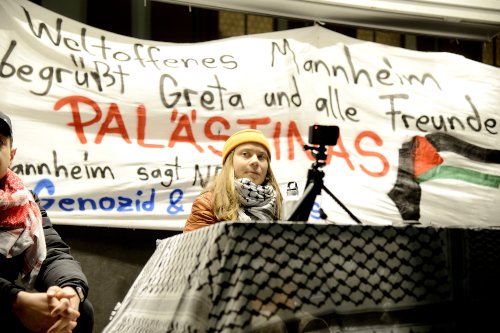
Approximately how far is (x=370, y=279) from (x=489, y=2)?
3525 mm

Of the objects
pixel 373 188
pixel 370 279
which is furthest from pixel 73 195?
pixel 370 279

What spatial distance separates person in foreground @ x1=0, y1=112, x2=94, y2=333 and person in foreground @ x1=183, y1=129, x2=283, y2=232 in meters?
0.86

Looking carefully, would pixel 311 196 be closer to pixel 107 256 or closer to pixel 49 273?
pixel 49 273

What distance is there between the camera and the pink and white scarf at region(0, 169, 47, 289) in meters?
1.81

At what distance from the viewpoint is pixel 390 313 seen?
101cm

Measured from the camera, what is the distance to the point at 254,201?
9.08 ft

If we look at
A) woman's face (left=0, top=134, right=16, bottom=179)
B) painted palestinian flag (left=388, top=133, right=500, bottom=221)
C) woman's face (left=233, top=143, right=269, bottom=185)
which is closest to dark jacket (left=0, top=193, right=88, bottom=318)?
woman's face (left=0, top=134, right=16, bottom=179)

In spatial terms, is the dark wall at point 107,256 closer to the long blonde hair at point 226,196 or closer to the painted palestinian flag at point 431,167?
the long blonde hair at point 226,196

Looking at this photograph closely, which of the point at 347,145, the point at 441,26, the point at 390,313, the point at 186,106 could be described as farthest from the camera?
the point at 441,26

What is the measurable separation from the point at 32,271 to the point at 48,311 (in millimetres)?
284

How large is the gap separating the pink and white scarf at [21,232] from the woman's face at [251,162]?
1210 millimetres

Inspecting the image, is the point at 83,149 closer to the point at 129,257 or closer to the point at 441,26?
the point at 129,257

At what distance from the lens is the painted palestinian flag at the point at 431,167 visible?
3.77 metres

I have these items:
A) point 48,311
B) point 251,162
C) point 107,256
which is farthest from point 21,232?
point 107,256
